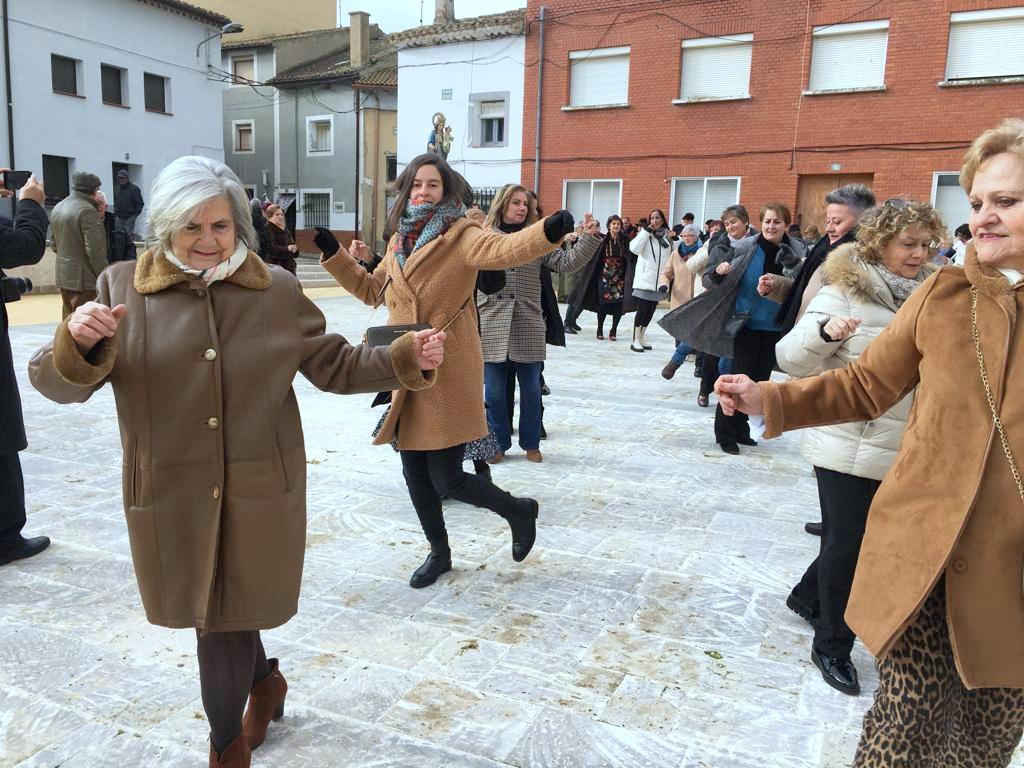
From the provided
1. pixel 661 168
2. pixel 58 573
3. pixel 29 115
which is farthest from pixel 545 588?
pixel 29 115

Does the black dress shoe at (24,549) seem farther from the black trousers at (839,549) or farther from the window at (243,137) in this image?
the window at (243,137)

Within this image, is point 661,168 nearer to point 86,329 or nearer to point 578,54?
point 578,54

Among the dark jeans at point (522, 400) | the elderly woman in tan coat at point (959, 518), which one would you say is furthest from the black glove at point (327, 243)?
the elderly woman in tan coat at point (959, 518)

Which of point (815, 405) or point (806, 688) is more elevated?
point (815, 405)

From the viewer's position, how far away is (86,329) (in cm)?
185

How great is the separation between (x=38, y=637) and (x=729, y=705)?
2.49 metres

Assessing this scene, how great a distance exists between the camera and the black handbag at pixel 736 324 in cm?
571

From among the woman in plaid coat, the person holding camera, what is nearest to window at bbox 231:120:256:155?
the woman in plaid coat

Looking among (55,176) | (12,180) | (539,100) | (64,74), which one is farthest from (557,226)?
(64,74)

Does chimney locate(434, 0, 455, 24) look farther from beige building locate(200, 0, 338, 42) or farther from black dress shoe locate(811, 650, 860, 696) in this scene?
black dress shoe locate(811, 650, 860, 696)

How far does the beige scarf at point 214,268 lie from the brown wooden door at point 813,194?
1707 centimetres

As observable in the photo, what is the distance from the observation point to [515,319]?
18.0 feet

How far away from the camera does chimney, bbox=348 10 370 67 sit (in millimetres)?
29875

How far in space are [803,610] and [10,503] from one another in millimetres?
3482
